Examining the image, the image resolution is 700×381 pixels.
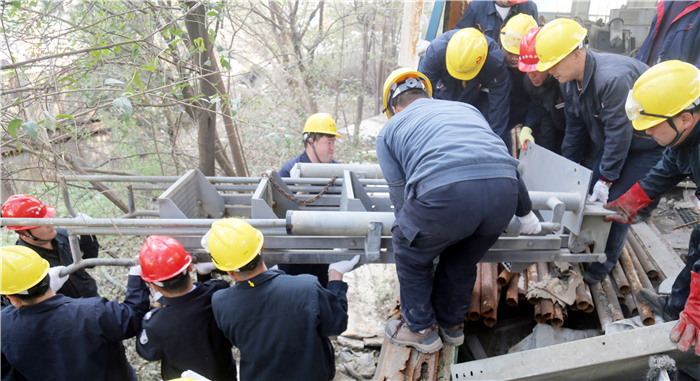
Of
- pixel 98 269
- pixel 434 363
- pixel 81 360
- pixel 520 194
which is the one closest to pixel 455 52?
pixel 520 194

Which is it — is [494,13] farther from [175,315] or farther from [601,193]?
[175,315]

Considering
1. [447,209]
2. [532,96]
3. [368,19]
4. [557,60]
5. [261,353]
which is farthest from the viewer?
[368,19]

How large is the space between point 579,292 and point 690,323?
0.85m

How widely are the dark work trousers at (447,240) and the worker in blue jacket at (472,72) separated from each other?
186 cm

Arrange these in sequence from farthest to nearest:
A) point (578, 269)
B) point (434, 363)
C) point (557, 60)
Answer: point (578, 269), point (557, 60), point (434, 363)

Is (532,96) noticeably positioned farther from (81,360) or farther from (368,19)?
(368,19)

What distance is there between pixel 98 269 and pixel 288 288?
13.3ft

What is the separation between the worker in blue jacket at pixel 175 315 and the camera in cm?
202

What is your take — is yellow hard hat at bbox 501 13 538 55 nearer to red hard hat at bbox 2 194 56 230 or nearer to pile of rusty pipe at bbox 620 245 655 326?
pile of rusty pipe at bbox 620 245 655 326

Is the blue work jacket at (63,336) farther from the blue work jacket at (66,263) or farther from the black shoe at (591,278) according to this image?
the black shoe at (591,278)

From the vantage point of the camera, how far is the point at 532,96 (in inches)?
144

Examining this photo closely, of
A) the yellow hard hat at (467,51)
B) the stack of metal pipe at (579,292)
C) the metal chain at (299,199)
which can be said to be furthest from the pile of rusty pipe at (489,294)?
the yellow hard hat at (467,51)

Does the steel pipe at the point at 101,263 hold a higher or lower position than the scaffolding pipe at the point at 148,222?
lower

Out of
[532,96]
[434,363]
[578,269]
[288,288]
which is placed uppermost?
[532,96]
